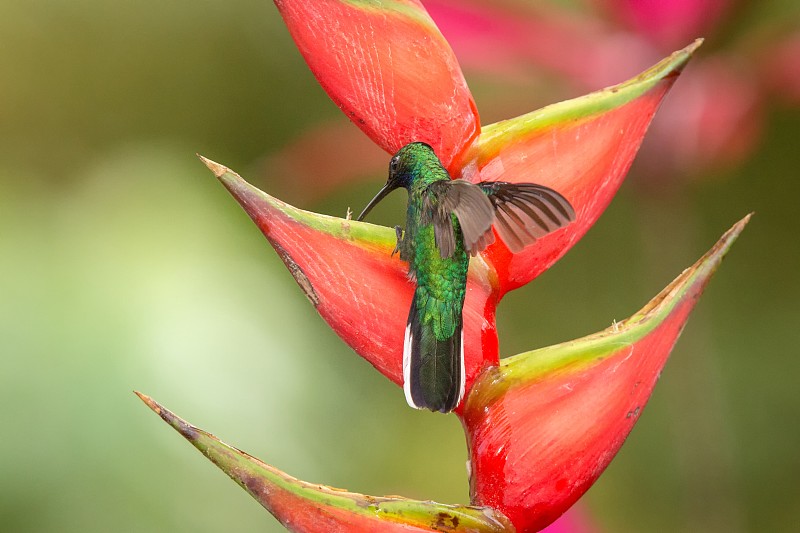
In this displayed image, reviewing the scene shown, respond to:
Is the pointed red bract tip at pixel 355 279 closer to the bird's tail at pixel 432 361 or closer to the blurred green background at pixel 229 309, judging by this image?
the bird's tail at pixel 432 361

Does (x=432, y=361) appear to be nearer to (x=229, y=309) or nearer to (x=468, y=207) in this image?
(x=468, y=207)

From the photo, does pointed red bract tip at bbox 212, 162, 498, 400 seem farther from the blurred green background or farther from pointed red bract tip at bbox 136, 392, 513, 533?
the blurred green background

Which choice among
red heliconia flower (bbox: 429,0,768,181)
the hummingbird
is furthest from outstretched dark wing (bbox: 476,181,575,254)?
red heliconia flower (bbox: 429,0,768,181)

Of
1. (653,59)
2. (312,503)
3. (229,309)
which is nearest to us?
(312,503)

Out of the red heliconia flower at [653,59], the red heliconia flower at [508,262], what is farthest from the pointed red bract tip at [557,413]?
the red heliconia flower at [653,59]

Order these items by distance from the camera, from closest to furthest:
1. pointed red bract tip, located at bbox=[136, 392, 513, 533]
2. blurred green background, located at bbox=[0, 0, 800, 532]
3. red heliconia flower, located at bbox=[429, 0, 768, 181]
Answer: pointed red bract tip, located at bbox=[136, 392, 513, 533], red heliconia flower, located at bbox=[429, 0, 768, 181], blurred green background, located at bbox=[0, 0, 800, 532]

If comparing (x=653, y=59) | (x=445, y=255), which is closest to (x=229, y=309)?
(x=653, y=59)
